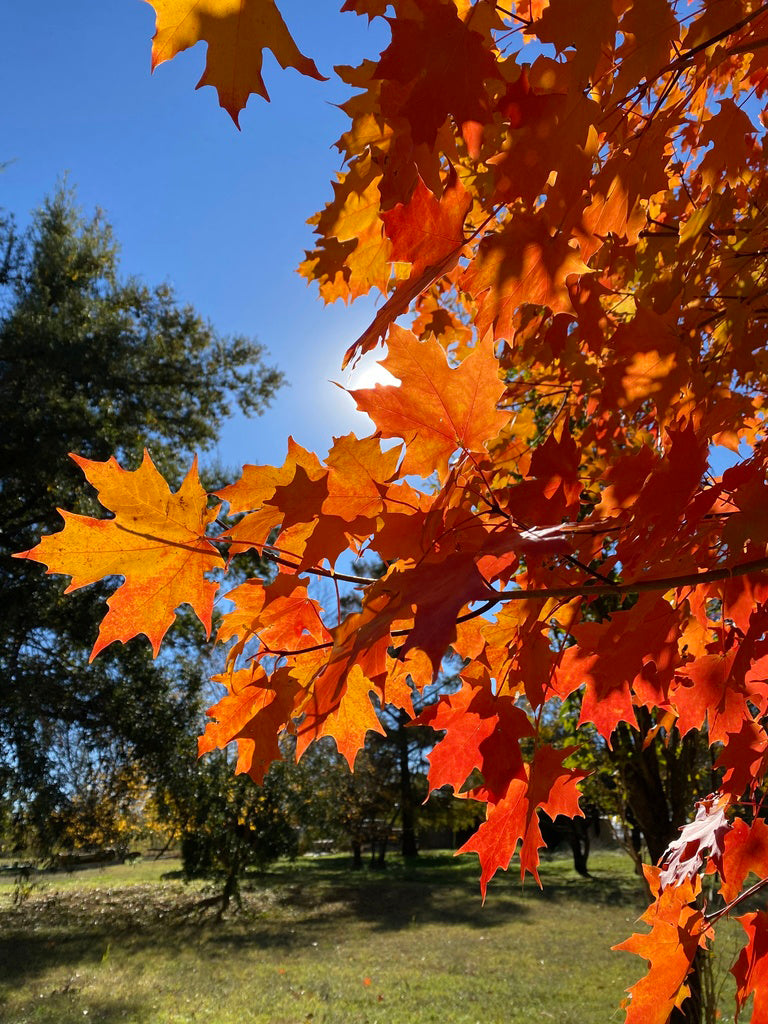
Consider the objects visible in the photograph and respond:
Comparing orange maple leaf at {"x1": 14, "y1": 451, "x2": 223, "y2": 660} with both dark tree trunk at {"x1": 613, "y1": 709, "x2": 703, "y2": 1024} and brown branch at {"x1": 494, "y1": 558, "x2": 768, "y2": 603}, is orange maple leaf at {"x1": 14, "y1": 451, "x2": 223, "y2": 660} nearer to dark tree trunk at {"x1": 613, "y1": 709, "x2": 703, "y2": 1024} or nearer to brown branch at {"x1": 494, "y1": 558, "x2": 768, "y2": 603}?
brown branch at {"x1": 494, "y1": 558, "x2": 768, "y2": 603}

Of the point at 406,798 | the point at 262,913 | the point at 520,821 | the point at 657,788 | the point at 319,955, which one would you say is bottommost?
the point at 262,913

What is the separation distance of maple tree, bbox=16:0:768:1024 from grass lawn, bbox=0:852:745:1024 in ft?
15.1

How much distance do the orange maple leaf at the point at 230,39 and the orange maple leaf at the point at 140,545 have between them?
1.56 feet

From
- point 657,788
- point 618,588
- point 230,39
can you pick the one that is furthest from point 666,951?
point 657,788

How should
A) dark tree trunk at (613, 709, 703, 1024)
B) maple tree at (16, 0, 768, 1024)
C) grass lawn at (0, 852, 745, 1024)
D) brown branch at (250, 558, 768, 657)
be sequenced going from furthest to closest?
grass lawn at (0, 852, 745, 1024), dark tree trunk at (613, 709, 703, 1024), maple tree at (16, 0, 768, 1024), brown branch at (250, 558, 768, 657)

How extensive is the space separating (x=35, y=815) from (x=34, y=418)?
17.3 ft

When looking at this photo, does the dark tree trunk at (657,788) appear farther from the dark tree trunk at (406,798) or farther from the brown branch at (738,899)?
the dark tree trunk at (406,798)

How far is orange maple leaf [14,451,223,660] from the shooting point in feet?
3.19

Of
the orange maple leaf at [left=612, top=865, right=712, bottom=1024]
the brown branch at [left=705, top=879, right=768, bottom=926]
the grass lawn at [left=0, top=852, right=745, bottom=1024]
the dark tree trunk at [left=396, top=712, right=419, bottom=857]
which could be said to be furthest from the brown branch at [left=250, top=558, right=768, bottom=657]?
the dark tree trunk at [left=396, top=712, right=419, bottom=857]

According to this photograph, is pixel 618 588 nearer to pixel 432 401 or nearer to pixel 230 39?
pixel 432 401

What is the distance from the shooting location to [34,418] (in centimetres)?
1026

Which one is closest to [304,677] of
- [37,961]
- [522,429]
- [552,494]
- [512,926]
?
[552,494]

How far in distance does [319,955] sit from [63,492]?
7.09 metres

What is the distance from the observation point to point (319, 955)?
7.75 metres
